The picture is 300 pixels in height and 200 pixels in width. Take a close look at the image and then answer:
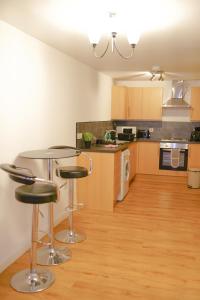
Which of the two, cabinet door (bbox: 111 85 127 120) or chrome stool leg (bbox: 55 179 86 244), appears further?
cabinet door (bbox: 111 85 127 120)

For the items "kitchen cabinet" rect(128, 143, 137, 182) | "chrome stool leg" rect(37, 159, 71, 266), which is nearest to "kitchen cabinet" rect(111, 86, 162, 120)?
"kitchen cabinet" rect(128, 143, 137, 182)

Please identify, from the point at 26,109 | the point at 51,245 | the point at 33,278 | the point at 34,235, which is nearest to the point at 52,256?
the point at 51,245

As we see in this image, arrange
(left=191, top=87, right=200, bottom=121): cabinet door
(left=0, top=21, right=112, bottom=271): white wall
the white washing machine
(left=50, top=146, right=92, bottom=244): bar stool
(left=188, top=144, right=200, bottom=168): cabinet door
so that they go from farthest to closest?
(left=191, top=87, right=200, bottom=121): cabinet door
(left=188, top=144, right=200, bottom=168): cabinet door
the white washing machine
(left=50, top=146, right=92, bottom=244): bar stool
(left=0, top=21, right=112, bottom=271): white wall

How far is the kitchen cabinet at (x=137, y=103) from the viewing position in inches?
252

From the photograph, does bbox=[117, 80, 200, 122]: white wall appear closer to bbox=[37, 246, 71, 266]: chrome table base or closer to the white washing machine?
the white washing machine

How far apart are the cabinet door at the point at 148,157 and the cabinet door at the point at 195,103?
1032 millimetres

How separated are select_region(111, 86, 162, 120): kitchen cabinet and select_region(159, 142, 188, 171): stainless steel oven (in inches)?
28.0

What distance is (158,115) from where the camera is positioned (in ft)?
21.5

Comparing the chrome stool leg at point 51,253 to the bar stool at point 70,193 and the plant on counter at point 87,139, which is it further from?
the plant on counter at point 87,139

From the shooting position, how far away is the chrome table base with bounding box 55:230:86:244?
3281mm

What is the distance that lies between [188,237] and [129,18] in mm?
2482

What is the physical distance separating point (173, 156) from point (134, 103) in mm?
1487

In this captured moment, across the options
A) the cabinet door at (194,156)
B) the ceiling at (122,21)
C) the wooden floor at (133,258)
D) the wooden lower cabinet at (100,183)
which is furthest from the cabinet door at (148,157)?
the ceiling at (122,21)

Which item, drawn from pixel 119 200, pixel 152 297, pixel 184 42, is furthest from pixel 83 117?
pixel 152 297
